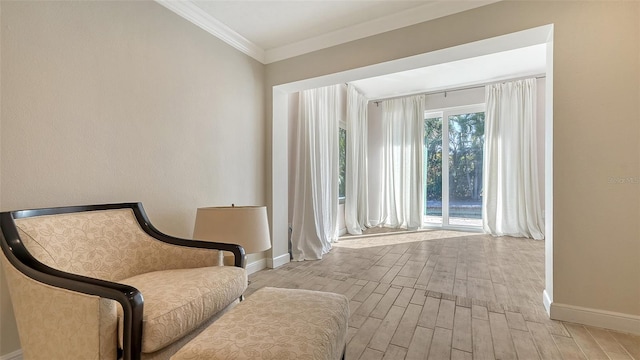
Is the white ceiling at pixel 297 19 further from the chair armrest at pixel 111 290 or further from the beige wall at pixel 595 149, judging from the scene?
the chair armrest at pixel 111 290

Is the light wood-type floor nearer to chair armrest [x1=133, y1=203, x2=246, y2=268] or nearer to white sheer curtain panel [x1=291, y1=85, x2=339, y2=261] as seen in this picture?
white sheer curtain panel [x1=291, y1=85, x2=339, y2=261]

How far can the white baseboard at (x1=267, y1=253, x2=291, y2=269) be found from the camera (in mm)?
3193

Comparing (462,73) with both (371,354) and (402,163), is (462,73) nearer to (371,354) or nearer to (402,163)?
(402,163)

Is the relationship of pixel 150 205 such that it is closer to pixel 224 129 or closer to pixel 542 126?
pixel 224 129

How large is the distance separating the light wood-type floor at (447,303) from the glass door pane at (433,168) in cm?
162

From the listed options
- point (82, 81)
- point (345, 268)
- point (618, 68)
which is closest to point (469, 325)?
point (345, 268)

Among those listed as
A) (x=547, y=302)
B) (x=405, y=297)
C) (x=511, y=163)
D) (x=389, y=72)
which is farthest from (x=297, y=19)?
(x=511, y=163)

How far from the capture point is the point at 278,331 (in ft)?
3.37

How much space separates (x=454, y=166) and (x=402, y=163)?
992 mm

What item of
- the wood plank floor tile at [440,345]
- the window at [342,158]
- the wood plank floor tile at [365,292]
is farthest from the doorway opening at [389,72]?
the window at [342,158]

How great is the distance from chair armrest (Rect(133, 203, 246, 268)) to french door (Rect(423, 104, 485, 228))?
15.2 ft

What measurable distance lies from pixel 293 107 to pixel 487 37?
91.9 inches

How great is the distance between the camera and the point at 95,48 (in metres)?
1.80

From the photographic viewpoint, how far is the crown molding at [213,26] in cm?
229
